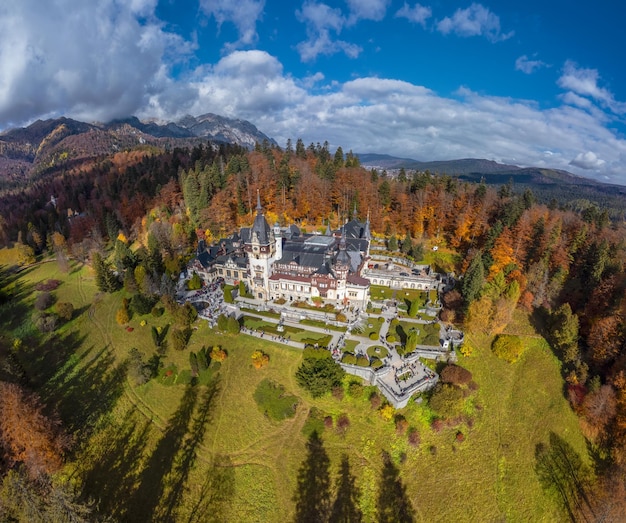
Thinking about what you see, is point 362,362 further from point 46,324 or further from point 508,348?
point 46,324

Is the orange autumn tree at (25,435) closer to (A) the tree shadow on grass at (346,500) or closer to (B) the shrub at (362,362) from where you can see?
(A) the tree shadow on grass at (346,500)

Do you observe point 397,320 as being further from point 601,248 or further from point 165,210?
point 165,210

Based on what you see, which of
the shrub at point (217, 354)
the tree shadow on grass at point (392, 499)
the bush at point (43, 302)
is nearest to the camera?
the tree shadow on grass at point (392, 499)

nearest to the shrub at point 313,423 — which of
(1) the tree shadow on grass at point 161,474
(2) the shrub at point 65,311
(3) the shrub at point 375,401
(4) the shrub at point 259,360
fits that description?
(3) the shrub at point 375,401

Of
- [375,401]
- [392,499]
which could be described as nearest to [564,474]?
[392,499]

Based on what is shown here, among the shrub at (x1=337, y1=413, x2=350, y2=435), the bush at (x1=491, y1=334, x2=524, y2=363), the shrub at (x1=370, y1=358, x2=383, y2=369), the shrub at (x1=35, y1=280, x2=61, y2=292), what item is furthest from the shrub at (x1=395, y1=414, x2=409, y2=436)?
the shrub at (x1=35, y1=280, x2=61, y2=292)

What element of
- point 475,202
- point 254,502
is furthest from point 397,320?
point 475,202
